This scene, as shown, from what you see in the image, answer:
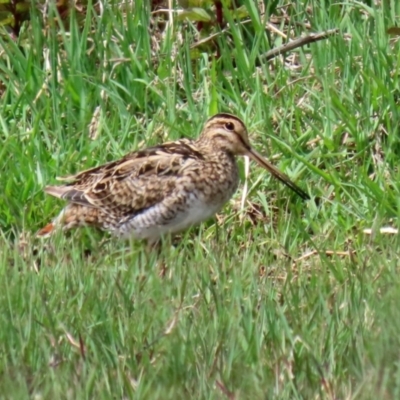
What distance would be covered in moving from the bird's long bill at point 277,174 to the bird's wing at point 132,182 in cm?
29

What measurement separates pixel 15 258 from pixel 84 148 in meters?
1.48

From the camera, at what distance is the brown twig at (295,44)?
6.83m

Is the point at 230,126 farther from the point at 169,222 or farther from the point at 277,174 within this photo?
the point at 169,222

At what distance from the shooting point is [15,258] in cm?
498

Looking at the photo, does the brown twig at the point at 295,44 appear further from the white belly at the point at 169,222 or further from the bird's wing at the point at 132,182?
the white belly at the point at 169,222

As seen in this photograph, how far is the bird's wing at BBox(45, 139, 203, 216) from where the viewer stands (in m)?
5.84

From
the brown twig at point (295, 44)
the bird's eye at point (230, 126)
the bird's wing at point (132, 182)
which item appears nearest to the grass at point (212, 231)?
the brown twig at point (295, 44)

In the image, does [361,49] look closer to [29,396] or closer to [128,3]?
[128,3]

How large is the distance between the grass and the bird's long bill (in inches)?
3.2

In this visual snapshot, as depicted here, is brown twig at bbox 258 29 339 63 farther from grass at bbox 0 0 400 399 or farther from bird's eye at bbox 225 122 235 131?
bird's eye at bbox 225 122 235 131

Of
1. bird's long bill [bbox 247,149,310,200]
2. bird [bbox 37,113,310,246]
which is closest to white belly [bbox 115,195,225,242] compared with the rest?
bird [bbox 37,113,310,246]

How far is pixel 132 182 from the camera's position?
19.3 feet

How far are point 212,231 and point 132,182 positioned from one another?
0.46 metres

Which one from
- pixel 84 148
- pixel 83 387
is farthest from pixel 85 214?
pixel 83 387
